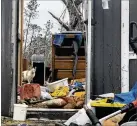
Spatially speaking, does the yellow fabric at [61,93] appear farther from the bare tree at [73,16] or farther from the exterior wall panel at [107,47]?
the bare tree at [73,16]

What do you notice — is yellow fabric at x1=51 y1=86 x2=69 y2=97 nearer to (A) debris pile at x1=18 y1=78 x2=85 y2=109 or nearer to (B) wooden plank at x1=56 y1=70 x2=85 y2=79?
Result: (A) debris pile at x1=18 y1=78 x2=85 y2=109

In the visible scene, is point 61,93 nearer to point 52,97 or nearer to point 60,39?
point 52,97

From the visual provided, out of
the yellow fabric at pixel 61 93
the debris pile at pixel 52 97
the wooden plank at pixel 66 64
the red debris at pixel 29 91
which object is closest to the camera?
the debris pile at pixel 52 97

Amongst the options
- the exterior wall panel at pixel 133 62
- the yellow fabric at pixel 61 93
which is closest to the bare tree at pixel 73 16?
the yellow fabric at pixel 61 93

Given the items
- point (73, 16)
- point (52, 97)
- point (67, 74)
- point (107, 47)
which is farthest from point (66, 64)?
point (107, 47)

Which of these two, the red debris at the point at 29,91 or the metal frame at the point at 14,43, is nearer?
the metal frame at the point at 14,43

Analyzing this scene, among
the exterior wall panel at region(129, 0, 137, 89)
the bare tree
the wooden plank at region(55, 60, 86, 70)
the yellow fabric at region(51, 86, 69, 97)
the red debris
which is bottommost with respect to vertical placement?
the yellow fabric at region(51, 86, 69, 97)

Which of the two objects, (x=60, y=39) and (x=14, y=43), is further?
(x=60, y=39)

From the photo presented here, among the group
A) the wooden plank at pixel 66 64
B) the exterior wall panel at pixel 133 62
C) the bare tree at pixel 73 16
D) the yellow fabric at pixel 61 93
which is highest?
the bare tree at pixel 73 16

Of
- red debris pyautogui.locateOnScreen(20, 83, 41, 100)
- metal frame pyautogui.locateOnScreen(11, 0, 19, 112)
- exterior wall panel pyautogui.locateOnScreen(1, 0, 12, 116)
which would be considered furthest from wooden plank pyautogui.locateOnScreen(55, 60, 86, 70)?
exterior wall panel pyautogui.locateOnScreen(1, 0, 12, 116)

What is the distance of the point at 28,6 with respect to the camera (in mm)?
14867

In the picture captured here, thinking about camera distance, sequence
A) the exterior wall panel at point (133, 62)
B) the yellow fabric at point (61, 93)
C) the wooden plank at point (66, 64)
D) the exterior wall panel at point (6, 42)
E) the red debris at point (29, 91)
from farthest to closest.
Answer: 1. the wooden plank at point (66, 64)
2. the yellow fabric at point (61, 93)
3. the red debris at point (29, 91)
4. the exterior wall panel at point (6, 42)
5. the exterior wall panel at point (133, 62)

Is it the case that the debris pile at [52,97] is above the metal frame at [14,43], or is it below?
below

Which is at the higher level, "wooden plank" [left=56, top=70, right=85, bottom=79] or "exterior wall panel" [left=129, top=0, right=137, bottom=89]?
"exterior wall panel" [left=129, top=0, right=137, bottom=89]
